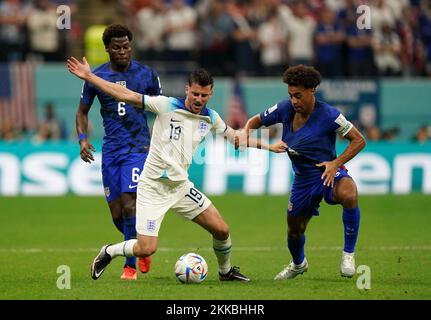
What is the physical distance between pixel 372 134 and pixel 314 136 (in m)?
14.1

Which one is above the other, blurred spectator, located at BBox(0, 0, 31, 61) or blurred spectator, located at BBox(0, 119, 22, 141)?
blurred spectator, located at BBox(0, 0, 31, 61)

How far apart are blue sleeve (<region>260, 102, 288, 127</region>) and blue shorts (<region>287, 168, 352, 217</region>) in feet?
2.48

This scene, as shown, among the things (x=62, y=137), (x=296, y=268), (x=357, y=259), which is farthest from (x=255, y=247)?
(x=62, y=137)

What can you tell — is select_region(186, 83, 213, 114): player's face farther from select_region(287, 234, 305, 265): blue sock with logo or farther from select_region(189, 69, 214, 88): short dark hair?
select_region(287, 234, 305, 265): blue sock with logo

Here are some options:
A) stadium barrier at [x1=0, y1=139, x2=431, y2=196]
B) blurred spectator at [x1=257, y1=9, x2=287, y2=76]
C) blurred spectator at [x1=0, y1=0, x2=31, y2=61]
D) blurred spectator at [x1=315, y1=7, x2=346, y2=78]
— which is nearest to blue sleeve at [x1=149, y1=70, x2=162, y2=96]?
stadium barrier at [x1=0, y1=139, x2=431, y2=196]

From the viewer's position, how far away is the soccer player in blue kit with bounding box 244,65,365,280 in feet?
36.6

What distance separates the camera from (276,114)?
456 inches

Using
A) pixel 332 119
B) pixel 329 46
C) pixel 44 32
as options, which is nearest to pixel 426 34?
pixel 329 46

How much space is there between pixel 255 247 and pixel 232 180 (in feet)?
25.0

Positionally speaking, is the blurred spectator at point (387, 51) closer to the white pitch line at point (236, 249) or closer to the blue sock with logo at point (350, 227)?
the white pitch line at point (236, 249)

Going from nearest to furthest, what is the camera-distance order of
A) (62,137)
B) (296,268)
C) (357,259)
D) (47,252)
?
(296,268) → (357,259) → (47,252) → (62,137)

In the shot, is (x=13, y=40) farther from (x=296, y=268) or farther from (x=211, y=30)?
(x=296, y=268)

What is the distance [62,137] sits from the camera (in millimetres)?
24625
